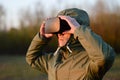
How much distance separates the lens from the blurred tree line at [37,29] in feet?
117

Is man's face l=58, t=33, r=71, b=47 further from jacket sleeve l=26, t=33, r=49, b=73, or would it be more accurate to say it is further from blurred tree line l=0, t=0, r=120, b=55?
blurred tree line l=0, t=0, r=120, b=55

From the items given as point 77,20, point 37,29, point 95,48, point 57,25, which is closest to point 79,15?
point 77,20

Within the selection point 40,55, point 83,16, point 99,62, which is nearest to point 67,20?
point 83,16

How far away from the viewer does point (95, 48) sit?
2828 millimetres

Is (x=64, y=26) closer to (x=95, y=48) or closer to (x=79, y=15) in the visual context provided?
(x=79, y=15)

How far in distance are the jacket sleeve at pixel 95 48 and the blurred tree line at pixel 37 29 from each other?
103 ft

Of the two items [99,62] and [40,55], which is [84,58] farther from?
[40,55]

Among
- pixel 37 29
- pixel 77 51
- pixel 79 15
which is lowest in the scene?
pixel 37 29

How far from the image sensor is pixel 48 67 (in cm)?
332

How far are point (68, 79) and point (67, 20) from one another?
41 centimetres

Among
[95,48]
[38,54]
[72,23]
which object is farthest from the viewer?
[38,54]

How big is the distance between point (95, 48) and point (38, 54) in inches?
32.4

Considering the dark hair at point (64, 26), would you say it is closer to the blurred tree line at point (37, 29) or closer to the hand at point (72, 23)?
the hand at point (72, 23)

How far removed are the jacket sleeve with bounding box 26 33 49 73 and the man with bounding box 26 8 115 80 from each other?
7 cm
